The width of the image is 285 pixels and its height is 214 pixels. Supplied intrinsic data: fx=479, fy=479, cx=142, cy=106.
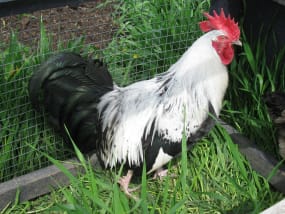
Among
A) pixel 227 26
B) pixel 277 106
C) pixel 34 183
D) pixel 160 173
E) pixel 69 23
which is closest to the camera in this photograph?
pixel 277 106

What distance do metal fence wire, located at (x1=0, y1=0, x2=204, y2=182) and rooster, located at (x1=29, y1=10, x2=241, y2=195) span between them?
0.78ft

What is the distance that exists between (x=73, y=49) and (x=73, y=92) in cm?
52

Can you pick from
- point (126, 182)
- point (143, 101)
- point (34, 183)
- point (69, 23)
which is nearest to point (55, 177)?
point (34, 183)

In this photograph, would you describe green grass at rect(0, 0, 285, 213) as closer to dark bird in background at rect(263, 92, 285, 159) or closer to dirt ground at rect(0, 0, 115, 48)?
dark bird in background at rect(263, 92, 285, 159)

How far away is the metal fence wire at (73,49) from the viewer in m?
2.78

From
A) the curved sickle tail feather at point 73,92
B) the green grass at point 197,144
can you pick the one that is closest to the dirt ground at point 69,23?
the green grass at point 197,144

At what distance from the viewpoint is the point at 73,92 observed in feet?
8.57

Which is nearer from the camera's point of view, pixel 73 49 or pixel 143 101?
pixel 143 101

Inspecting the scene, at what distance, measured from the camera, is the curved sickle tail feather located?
254 cm

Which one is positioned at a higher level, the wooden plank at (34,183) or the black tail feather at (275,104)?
the black tail feather at (275,104)

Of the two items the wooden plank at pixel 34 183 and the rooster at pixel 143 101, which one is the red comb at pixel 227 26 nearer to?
the rooster at pixel 143 101

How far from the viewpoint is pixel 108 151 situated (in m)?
2.66

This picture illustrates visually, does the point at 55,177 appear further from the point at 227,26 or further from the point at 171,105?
the point at 227,26

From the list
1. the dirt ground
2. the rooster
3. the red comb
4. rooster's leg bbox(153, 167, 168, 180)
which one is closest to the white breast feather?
the rooster
